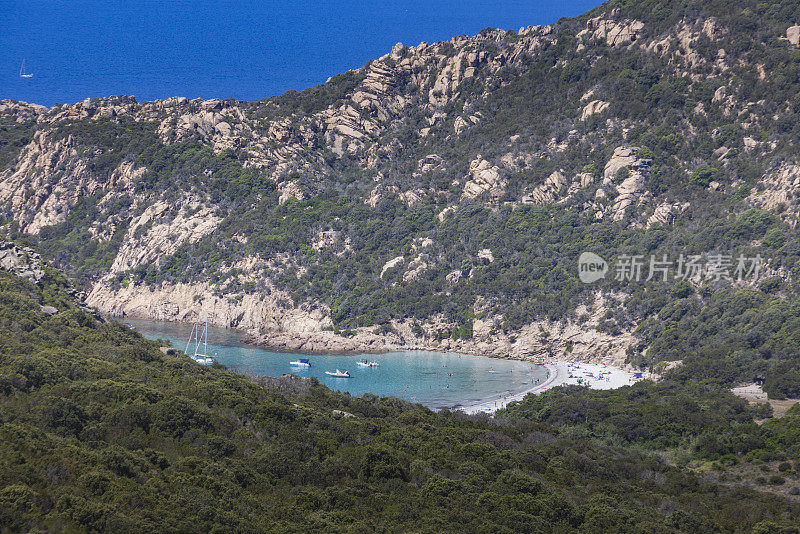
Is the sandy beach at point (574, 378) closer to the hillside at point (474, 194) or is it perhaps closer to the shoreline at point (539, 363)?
the shoreline at point (539, 363)

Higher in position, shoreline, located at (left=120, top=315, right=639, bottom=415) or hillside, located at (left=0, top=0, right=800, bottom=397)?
hillside, located at (left=0, top=0, right=800, bottom=397)

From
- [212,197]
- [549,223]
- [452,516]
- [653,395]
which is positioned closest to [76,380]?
[452,516]

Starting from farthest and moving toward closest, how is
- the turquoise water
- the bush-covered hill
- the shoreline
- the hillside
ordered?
the hillside < the turquoise water < the shoreline < the bush-covered hill

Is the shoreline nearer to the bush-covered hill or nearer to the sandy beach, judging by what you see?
the sandy beach

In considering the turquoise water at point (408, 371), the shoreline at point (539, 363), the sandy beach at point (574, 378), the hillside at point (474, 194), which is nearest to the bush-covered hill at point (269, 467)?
the shoreline at point (539, 363)

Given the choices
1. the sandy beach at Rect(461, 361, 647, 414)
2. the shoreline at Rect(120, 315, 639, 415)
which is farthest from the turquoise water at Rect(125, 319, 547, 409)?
the sandy beach at Rect(461, 361, 647, 414)

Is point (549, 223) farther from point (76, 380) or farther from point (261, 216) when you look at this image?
point (76, 380)
